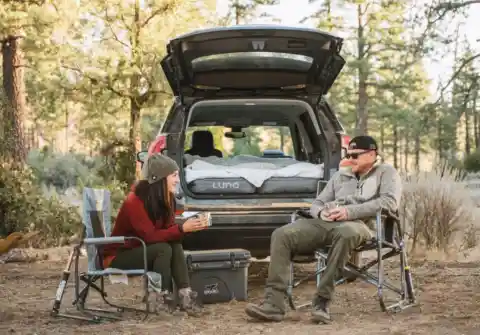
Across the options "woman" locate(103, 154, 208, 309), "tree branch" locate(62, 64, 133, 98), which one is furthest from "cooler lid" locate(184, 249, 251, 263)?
"tree branch" locate(62, 64, 133, 98)

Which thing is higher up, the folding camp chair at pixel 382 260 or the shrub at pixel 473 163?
the folding camp chair at pixel 382 260

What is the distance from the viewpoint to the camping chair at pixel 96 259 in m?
4.86

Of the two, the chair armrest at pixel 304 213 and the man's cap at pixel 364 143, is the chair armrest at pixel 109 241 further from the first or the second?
the man's cap at pixel 364 143

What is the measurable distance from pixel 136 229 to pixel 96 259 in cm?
31

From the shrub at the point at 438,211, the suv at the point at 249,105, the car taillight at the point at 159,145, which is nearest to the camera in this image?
the suv at the point at 249,105

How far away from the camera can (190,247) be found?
19.6 ft

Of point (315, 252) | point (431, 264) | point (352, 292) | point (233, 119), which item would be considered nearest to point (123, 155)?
point (233, 119)

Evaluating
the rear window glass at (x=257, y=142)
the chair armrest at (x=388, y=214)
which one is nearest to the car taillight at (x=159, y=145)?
the chair armrest at (x=388, y=214)

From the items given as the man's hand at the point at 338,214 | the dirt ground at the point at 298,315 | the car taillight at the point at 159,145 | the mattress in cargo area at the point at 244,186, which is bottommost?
the dirt ground at the point at 298,315

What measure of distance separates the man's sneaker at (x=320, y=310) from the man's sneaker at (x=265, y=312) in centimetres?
21

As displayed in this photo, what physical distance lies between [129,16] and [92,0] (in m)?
0.67

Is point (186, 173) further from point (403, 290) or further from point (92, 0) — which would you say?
point (92, 0)

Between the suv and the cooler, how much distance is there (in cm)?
18

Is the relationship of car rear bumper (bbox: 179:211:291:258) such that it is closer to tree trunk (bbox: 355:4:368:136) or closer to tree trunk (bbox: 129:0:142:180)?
tree trunk (bbox: 129:0:142:180)
